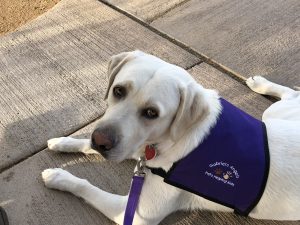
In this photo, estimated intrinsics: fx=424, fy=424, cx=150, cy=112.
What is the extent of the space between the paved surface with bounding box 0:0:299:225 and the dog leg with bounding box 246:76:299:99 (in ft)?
0.29

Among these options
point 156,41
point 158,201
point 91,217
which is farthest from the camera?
point 156,41

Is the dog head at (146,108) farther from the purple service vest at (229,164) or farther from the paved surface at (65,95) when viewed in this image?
the paved surface at (65,95)

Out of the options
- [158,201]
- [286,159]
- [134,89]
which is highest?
[134,89]

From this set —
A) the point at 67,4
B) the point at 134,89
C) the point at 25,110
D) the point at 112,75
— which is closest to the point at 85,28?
the point at 67,4

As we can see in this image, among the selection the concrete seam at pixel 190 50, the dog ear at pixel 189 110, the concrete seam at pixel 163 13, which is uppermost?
the dog ear at pixel 189 110

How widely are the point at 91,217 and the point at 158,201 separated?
0.69 meters

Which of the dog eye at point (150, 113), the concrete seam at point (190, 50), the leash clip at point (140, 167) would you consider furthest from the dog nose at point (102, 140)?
the concrete seam at point (190, 50)

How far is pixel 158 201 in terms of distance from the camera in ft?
11.0

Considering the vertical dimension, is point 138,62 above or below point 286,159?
above

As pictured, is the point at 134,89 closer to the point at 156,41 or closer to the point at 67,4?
the point at 156,41

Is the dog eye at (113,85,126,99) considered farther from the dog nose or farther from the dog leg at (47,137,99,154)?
the dog leg at (47,137,99,154)

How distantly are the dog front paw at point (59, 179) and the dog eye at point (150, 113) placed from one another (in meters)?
1.25

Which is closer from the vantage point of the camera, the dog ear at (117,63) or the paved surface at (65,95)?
the dog ear at (117,63)

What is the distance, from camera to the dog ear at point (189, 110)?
2914 millimetres
